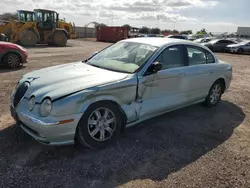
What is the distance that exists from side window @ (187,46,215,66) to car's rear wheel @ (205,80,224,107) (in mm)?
577

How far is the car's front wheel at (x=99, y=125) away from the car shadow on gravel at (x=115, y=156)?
0.47ft

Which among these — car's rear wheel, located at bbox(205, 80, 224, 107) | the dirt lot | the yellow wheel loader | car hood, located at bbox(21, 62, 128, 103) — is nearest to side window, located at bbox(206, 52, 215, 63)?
car's rear wheel, located at bbox(205, 80, 224, 107)

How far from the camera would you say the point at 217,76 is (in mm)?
5145

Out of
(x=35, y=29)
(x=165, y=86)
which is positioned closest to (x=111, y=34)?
(x=35, y=29)

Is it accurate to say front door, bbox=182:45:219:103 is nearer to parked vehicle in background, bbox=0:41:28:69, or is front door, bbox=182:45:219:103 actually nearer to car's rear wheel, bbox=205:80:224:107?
car's rear wheel, bbox=205:80:224:107

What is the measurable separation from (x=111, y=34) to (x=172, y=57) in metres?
30.5

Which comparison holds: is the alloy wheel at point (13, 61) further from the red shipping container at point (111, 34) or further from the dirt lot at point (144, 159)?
the red shipping container at point (111, 34)

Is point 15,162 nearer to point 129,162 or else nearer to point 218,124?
point 129,162

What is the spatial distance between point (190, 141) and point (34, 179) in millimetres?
2344

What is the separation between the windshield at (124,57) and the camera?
3766 millimetres

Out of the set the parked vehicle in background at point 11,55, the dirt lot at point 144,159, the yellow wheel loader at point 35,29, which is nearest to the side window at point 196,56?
the dirt lot at point 144,159

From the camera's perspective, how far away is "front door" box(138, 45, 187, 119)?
3.70 m

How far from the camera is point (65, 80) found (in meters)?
3.31

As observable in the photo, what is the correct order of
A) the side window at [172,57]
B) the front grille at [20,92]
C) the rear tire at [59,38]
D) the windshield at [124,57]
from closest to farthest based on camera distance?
the front grille at [20,92], the windshield at [124,57], the side window at [172,57], the rear tire at [59,38]
